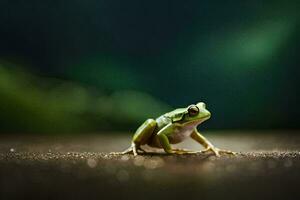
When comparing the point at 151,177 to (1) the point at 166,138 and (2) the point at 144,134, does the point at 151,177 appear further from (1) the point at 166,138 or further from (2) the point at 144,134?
(2) the point at 144,134

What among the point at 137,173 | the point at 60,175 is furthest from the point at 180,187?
the point at 60,175

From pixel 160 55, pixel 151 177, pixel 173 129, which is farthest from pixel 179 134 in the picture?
pixel 160 55

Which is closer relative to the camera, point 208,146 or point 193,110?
point 193,110

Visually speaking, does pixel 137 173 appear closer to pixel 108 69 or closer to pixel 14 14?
pixel 108 69

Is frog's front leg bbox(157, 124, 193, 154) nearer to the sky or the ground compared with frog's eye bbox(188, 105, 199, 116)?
nearer to the ground

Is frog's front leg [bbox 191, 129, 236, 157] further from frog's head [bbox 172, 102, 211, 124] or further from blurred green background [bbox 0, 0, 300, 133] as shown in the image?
blurred green background [bbox 0, 0, 300, 133]

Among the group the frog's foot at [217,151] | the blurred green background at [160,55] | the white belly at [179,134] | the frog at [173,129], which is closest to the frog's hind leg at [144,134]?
the frog at [173,129]

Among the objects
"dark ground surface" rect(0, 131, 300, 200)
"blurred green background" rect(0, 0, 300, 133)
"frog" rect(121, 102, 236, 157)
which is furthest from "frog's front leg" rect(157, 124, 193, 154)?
"blurred green background" rect(0, 0, 300, 133)
